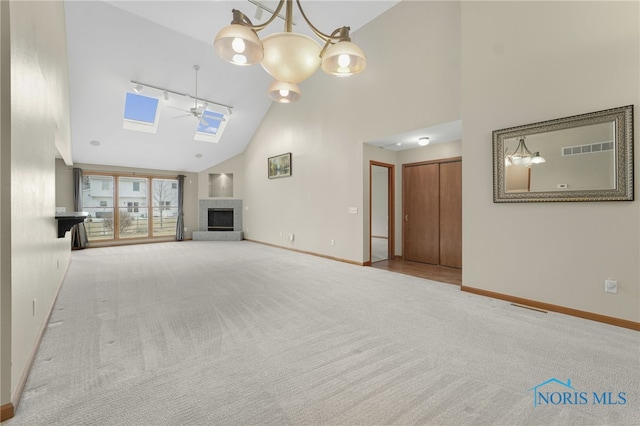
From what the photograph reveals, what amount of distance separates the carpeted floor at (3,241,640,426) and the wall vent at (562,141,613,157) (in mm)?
1809

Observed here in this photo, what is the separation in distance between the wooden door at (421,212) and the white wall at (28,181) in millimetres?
6043

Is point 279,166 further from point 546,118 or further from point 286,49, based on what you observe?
point 546,118

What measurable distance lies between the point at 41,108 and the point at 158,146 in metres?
6.51

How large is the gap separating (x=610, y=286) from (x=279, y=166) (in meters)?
7.03

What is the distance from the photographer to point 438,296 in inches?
147

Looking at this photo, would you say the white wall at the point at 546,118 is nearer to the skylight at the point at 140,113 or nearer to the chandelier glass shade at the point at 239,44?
the chandelier glass shade at the point at 239,44

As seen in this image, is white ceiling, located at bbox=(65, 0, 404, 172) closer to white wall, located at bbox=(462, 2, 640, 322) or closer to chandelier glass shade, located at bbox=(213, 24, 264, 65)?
white wall, located at bbox=(462, 2, 640, 322)

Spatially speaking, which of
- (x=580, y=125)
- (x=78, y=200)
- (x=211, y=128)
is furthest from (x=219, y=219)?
(x=580, y=125)

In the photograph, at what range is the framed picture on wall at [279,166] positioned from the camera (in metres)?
7.70

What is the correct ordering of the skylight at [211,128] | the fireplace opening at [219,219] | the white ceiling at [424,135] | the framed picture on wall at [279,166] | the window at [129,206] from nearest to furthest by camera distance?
the white ceiling at [424,135] → the framed picture on wall at [279,166] → the skylight at [211,128] → the window at [129,206] → the fireplace opening at [219,219]

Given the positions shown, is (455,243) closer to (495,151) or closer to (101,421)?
(495,151)

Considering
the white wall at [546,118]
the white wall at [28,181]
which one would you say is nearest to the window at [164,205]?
the white wall at [28,181]

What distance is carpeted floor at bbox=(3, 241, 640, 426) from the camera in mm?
1595

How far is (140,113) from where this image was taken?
7.68 metres
